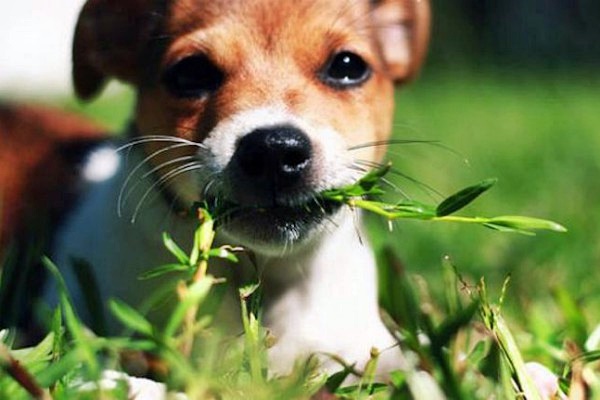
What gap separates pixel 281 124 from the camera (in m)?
2.82

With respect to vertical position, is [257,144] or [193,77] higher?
[257,144]

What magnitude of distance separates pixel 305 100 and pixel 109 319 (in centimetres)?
87

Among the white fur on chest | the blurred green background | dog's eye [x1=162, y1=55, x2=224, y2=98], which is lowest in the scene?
the blurred green background

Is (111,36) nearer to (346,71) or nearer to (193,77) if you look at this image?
(193,77)

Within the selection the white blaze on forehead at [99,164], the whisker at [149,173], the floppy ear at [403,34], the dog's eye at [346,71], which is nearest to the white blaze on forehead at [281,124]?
the whisker at [149,173]

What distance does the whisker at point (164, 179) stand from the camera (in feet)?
9.98

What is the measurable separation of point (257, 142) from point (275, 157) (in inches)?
2.3

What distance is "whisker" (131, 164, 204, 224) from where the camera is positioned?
120 inches

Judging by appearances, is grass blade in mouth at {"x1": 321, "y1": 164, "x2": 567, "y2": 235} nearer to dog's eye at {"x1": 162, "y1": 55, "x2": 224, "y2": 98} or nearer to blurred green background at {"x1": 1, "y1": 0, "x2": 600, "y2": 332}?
dog's eye at {"x1": 162, "y1": 55, "x2": 224, "y2": 98}

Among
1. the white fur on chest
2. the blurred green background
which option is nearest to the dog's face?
the white fur on chest

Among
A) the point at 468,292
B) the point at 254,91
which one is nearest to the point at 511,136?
the point at 254,91

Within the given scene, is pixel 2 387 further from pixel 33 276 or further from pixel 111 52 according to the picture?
pixel 111 52

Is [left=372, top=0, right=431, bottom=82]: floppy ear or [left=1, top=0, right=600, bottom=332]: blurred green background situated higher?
[left=372, top=0, right=431, bottom=82]: floppy ear

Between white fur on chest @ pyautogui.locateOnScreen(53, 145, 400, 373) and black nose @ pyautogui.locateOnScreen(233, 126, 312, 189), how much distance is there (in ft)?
1.20
